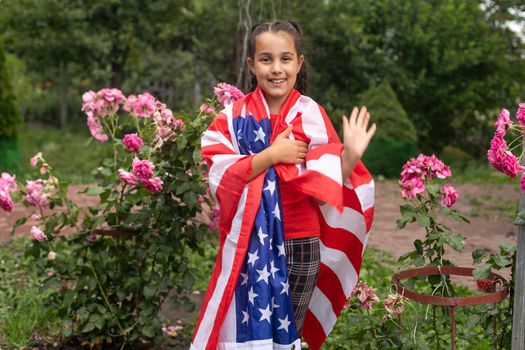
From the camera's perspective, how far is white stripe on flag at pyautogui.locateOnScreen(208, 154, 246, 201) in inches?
93.5

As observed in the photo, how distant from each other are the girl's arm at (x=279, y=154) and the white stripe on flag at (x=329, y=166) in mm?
69

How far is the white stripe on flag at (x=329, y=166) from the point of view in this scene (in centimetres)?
225

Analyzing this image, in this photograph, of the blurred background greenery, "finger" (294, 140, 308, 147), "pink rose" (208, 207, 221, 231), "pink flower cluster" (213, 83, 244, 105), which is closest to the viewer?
"finger" (294, 140, 308, 147)

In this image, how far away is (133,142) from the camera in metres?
2.96

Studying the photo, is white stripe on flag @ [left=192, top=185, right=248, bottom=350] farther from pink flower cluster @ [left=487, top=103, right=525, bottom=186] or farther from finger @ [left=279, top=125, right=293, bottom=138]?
pink flower cluster @ [left=487, top=103, right=525, bottom=186]

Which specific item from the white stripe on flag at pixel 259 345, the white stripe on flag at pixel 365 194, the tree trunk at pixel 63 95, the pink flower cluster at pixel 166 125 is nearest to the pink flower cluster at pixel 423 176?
the white stripe on flag at pixel 365 194

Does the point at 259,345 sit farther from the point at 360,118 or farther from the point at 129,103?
the point at 129,103

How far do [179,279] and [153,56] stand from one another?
1097 cm

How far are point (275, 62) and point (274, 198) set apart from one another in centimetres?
46

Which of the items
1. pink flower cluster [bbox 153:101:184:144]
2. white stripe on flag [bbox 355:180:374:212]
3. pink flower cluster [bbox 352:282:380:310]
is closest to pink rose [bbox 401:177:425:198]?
white stripe on flag [bbox 355:180:374:212]

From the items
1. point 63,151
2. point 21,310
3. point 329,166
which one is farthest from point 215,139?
point 63,151

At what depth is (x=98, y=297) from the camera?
3.29 meters

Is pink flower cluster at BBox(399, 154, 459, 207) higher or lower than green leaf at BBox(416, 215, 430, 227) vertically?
higher

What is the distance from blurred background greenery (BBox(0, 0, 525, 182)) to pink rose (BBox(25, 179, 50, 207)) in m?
7.08
